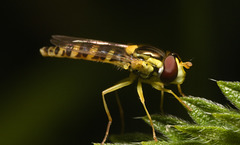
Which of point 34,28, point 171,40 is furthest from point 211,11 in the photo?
point 34,28

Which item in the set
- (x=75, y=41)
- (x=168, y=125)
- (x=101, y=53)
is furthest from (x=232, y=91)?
(x=75, y=41)

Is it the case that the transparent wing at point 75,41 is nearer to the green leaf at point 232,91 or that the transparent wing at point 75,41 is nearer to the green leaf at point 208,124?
the green leaf at point 208,124

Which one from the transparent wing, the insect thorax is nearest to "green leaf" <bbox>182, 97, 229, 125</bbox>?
the insect thorax

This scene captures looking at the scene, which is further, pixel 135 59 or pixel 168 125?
pixel 135 59

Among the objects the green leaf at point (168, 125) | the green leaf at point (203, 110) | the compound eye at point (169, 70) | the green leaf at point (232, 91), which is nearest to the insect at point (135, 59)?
the compound eye at point (169, 70)

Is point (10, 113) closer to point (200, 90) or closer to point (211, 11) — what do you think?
point (200, 90)

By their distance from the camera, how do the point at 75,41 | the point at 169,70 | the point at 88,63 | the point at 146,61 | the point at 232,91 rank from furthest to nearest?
the point at 88,63 < the point at 75,41 < the point at 146,61 < the point at 169,70 < the point at 232,91

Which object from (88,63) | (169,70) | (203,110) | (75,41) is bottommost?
(88,63)

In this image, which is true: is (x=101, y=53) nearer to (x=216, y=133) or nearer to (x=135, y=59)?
(x=135, y=59)
